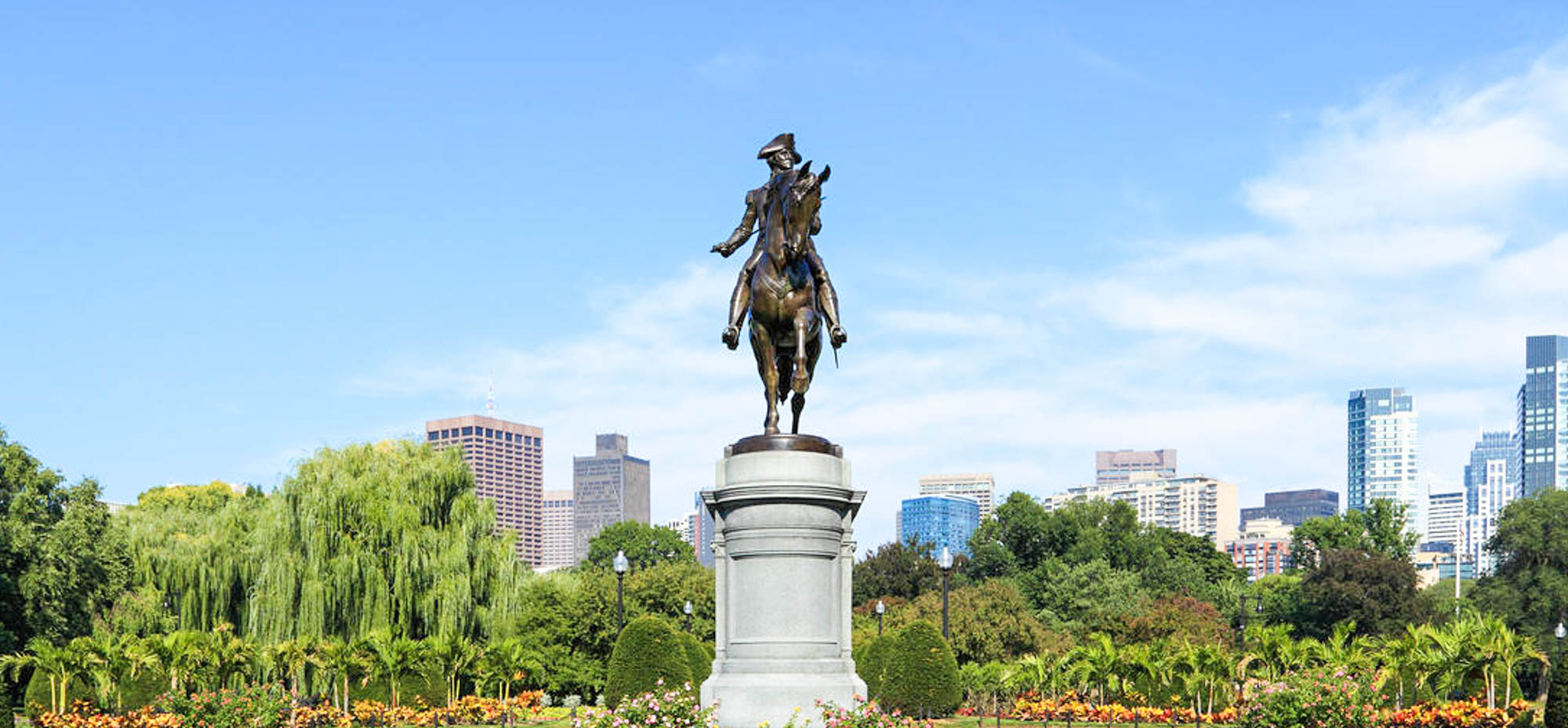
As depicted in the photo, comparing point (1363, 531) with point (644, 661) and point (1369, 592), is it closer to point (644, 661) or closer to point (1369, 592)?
point (1369, 592)

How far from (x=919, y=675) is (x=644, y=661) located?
5.68 meters

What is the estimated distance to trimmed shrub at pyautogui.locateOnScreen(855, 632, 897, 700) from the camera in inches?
1281

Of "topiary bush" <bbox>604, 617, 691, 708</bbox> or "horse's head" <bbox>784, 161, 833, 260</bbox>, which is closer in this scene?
"horse's head" <bbox>784, 161, 833, 260</bbox>

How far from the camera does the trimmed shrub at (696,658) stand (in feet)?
109

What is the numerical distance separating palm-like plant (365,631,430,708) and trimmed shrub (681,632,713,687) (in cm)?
552

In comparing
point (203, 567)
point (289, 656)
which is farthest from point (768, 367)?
point (203, 567)

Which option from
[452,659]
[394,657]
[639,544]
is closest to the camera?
[394,657]

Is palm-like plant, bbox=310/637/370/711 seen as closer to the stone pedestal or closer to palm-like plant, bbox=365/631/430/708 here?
palm-like plant, bbox=365/631/430/708

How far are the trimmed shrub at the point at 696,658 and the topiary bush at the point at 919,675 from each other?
161 inches

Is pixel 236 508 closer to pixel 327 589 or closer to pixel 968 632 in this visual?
pixel 327 589

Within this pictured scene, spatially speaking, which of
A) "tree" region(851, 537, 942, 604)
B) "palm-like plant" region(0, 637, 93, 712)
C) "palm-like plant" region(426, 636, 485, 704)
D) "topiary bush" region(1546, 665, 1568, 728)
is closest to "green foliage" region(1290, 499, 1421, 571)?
"tree" region(851, 537, 942, 604)

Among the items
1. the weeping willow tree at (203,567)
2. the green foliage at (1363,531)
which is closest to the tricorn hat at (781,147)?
the weeping willow tree at (203,567)

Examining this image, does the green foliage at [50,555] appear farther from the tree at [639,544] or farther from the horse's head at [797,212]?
the tree at [639,544]

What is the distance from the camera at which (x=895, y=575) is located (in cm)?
7550
